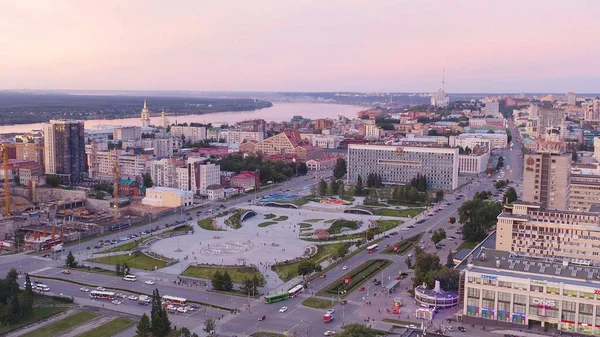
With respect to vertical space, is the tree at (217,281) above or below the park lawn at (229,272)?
above

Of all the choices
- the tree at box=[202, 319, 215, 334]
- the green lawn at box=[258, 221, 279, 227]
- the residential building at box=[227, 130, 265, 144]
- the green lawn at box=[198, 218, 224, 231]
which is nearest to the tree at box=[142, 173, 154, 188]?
the green lawn at box=[198, 218, 224, 231]

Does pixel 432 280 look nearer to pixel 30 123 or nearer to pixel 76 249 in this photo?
pixel 76 249

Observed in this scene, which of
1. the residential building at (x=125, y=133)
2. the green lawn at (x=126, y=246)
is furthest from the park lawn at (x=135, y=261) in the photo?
the residential building at (x=125, y=133)

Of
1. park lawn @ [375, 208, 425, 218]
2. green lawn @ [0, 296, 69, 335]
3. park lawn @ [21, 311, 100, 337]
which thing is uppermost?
park lawn @ [375, 208, 425, 218]

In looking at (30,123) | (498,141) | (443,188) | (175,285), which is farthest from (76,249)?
(30,123)

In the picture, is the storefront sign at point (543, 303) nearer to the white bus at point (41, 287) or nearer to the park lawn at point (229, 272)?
the park lawn at point (229, 272)

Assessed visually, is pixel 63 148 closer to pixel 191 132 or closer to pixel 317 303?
pixel 317 303

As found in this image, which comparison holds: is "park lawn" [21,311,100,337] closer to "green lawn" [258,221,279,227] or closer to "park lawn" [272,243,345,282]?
"park lawn" [272,243,345,282]
